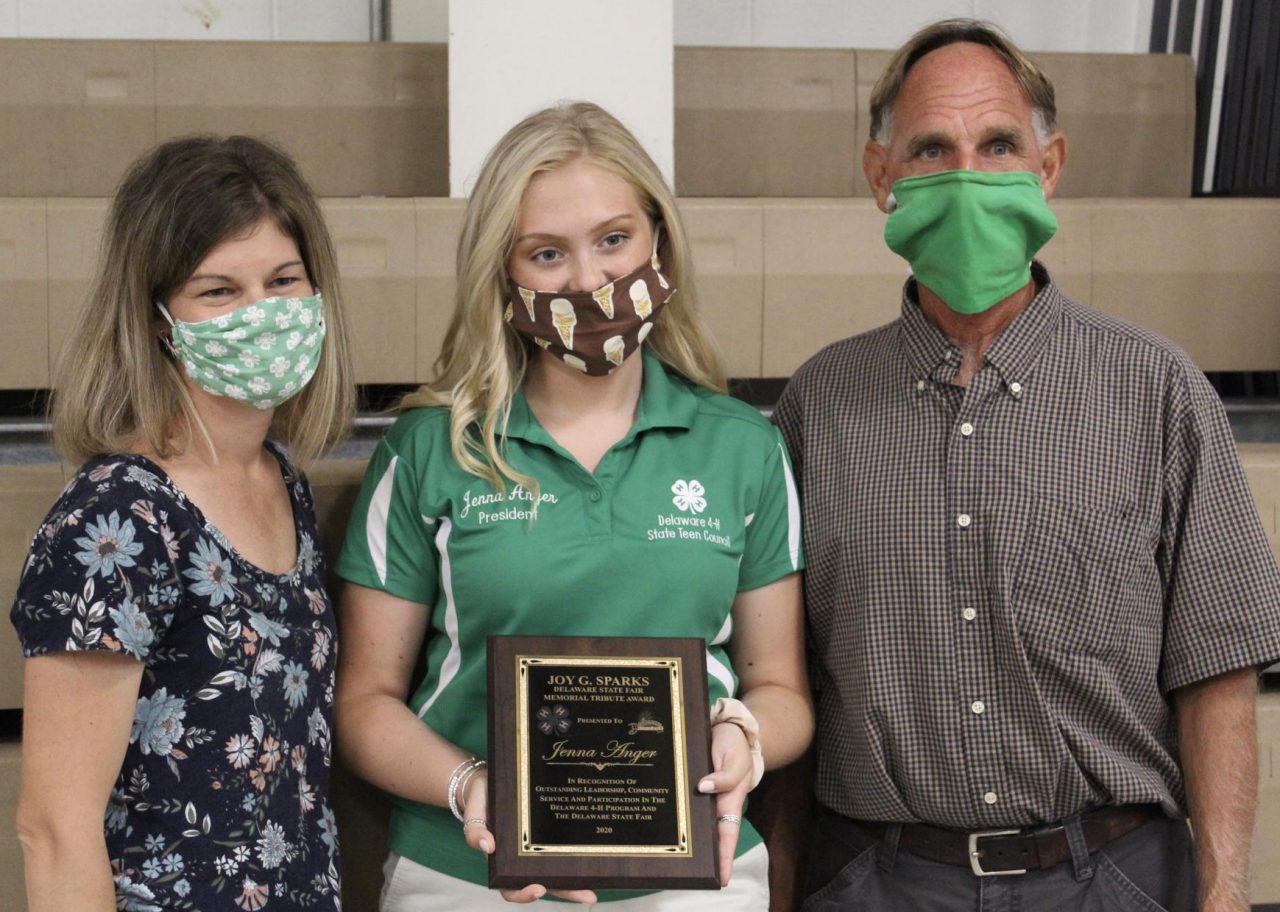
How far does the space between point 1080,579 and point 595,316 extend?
2.13 ft

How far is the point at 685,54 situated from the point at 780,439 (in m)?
2.13

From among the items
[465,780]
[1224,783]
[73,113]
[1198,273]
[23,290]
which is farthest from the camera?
[73,113]

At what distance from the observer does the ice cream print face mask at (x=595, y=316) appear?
5.36ft

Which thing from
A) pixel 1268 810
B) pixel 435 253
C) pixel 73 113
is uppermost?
pixel 73 113

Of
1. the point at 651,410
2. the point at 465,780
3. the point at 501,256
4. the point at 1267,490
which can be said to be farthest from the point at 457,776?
the point at 1267,490

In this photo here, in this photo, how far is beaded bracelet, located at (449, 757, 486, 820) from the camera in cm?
156

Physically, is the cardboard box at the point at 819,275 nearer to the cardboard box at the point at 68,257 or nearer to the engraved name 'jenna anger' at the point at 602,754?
the cardboard box at the point at 68,257

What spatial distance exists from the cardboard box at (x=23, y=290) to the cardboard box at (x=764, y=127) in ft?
5.11

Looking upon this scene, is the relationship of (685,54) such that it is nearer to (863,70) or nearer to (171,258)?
(863,70)

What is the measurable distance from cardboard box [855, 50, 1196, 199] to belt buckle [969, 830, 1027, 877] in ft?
7.54

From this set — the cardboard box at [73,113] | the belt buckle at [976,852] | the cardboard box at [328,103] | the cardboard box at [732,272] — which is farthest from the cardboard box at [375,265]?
the belt buckle at [976,852]

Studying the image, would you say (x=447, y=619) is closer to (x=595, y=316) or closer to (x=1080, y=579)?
(x=595, y=316)

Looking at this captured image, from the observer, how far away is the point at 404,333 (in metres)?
2.82

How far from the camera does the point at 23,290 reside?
274 centimetres
